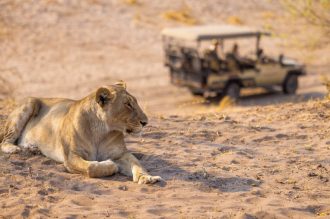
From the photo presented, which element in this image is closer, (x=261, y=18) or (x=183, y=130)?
(x=183, y=130)

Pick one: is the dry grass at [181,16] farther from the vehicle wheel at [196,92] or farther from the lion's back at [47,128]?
the lion's back at [47,128]

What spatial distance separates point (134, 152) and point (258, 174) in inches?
57.3

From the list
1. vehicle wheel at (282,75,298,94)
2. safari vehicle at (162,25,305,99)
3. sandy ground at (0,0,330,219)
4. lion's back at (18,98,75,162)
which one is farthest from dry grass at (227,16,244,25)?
lion's back at (18,98,75,162)

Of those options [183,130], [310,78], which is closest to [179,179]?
[183,130]

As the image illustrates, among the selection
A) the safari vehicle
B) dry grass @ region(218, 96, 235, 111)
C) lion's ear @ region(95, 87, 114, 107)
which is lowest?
dry grass @ region(218, 96, 235, 111)

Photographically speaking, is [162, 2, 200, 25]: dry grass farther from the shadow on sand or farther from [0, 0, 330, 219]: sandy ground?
the shadow on sand

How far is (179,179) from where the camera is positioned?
24.6 feet

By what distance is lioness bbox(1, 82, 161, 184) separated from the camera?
746 cm

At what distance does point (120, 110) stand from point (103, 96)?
0.69 ft

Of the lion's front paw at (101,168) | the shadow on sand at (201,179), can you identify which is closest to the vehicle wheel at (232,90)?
the shadow on sand at (201,179)

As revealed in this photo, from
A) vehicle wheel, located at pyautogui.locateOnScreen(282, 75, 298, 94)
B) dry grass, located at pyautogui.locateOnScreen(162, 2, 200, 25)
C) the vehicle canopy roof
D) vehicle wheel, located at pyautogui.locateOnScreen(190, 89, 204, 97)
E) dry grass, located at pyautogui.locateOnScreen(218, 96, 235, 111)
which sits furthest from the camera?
dry grass, located at pyautogui.locateOnScreen(162, 2, 200, 25)

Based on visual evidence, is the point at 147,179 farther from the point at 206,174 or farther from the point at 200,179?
the point at 206,174

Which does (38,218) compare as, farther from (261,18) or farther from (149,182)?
(261,18)

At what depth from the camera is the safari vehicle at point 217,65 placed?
19.2m
